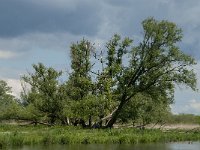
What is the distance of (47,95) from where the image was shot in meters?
56.6

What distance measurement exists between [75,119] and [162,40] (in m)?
13.6

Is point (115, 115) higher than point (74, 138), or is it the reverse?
point (115, 115)

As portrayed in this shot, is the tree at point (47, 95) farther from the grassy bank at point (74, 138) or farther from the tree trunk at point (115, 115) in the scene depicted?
the grassy bank at point (74, 138)

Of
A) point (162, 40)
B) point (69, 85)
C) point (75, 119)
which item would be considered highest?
point (162, 40)

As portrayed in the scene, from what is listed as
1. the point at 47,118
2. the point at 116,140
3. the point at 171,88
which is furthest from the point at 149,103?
the point at 116,140

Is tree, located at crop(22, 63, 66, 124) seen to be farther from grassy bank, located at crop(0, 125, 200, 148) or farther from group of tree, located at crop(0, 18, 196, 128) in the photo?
grassy bank, located at crop(0, 125, 200, 148)

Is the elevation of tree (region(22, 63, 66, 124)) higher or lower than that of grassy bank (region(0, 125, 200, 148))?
higher

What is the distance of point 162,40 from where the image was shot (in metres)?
50.7

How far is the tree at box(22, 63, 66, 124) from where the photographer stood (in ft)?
183

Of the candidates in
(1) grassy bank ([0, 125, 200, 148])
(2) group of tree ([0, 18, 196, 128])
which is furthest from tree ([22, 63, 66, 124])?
(1) grassy bank ([0, 125, 200, 148])

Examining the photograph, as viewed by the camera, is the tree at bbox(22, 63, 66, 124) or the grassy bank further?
the tree at bbox(22, 63, 66, 124)

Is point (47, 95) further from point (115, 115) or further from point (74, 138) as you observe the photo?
point (74, 138)

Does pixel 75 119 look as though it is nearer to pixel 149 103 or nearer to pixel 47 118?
pixel 47 118

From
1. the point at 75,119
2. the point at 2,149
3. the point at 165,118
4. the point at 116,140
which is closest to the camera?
the point at 2,149
